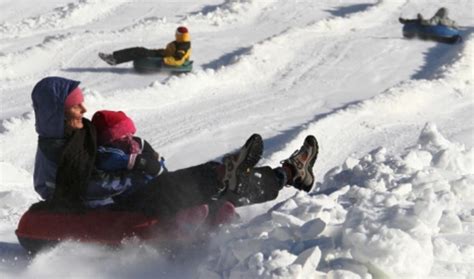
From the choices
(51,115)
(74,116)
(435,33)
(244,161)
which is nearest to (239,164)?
(244,161)

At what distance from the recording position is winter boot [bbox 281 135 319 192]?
5074 mm

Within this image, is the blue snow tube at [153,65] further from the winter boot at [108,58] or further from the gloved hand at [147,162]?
the gloved hand at [147,162]

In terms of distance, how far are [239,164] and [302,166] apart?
2.15 ft

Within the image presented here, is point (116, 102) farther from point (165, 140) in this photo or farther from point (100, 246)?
point (100, 246)

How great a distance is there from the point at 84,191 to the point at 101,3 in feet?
36.4

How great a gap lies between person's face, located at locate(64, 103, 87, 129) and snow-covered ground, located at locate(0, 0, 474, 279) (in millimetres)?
672

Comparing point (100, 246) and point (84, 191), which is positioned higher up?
point (84, 191)

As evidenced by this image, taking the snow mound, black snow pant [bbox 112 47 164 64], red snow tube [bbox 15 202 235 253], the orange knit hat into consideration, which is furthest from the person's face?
the orange knit hat

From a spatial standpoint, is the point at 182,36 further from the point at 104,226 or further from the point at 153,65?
the point at 104,226

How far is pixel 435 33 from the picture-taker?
1303cm

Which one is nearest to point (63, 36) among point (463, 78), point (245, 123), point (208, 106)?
point (208, 106)

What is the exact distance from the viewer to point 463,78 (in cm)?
1116

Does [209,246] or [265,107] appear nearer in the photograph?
[209,246]

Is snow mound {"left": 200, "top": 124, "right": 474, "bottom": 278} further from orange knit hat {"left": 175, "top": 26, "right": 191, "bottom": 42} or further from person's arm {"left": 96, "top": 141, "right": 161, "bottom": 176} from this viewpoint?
orange knit hat {"left": 175, "top": 26, "right": 191, "bottom": 42}
